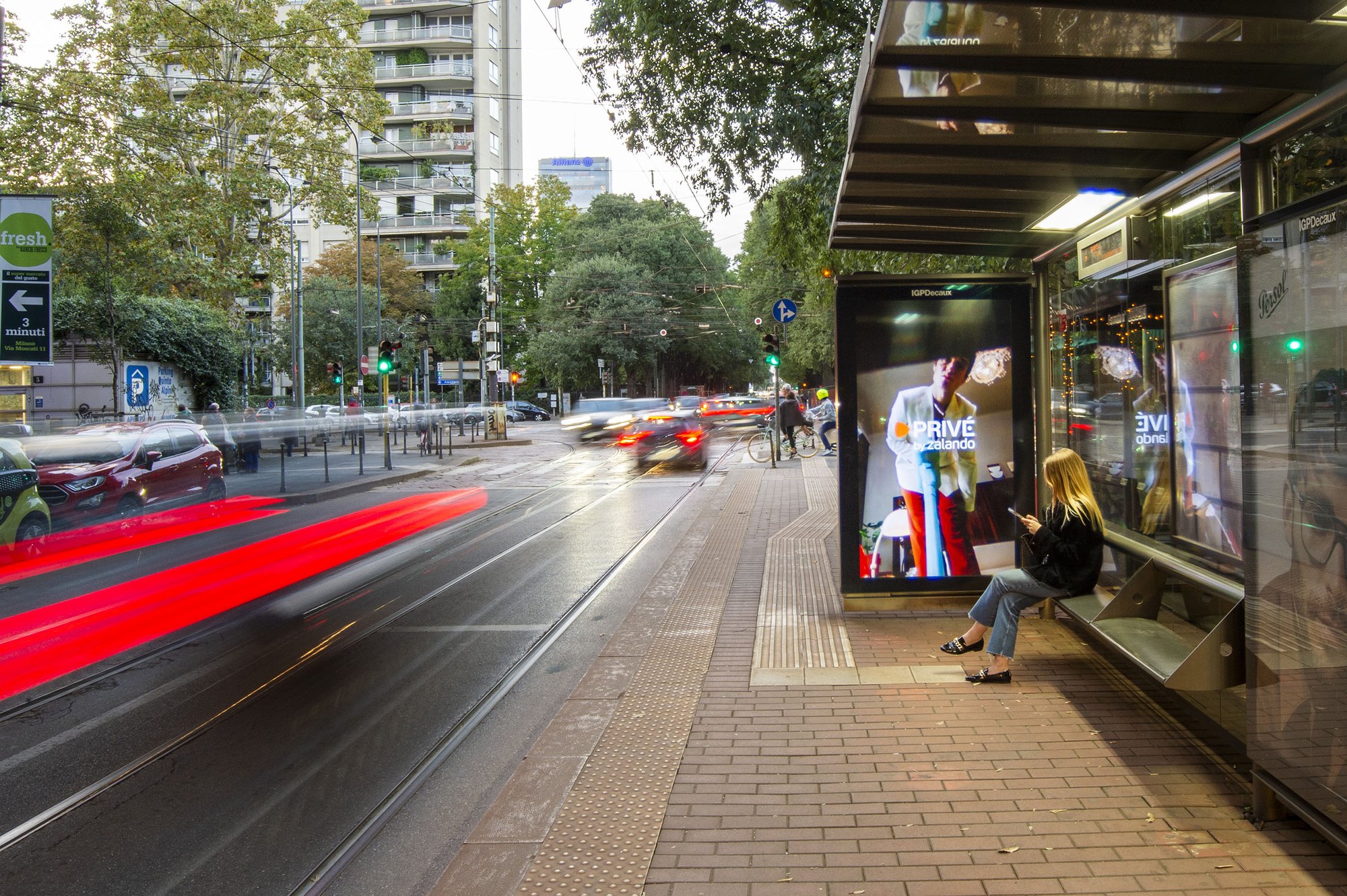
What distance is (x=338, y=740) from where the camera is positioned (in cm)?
527

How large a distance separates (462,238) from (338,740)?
69167 mm

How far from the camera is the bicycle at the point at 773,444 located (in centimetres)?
2583

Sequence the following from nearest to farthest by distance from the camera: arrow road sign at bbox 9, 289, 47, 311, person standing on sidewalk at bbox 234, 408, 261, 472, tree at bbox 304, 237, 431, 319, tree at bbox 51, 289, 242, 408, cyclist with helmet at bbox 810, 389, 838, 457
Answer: arrow road sign at bbox 9, 289, 47, 311, cyclist with helmet at bbox 810, 389, 838, 457, person standing on sidewalk at bbox 234, 408, 261, 472, tree at bbox 51, 289, 242, 408, tree at bbox 304, 237, 431, 319

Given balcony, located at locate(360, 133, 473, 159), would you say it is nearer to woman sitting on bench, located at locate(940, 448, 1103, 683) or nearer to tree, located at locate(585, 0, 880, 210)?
tree, located at locate(585, 0, 880, 210)

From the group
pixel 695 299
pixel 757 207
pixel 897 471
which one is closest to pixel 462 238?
pixel 695 299

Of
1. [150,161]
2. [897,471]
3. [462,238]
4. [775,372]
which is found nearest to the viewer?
[897,471]

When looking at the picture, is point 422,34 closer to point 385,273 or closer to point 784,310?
point 385,273

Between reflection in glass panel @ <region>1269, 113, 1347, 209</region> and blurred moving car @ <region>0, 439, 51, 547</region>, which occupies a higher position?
reflection in glass panel @ <region>1269, 113, 1347, 209</region>

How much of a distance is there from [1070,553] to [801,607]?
2.77 metres

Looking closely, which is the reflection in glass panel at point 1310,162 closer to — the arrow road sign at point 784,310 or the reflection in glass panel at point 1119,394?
the reflection in glass panel at point 1119,394

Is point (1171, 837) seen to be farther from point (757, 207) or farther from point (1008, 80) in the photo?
point (757, 207)

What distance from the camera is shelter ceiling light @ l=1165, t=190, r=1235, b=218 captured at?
460cm

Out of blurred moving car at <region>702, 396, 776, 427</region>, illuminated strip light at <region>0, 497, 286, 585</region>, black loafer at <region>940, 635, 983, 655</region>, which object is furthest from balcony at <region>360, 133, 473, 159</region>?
black loafer at <region>940, 635, 983, 655</region>

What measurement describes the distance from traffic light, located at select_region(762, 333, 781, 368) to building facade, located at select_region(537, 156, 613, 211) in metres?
142
